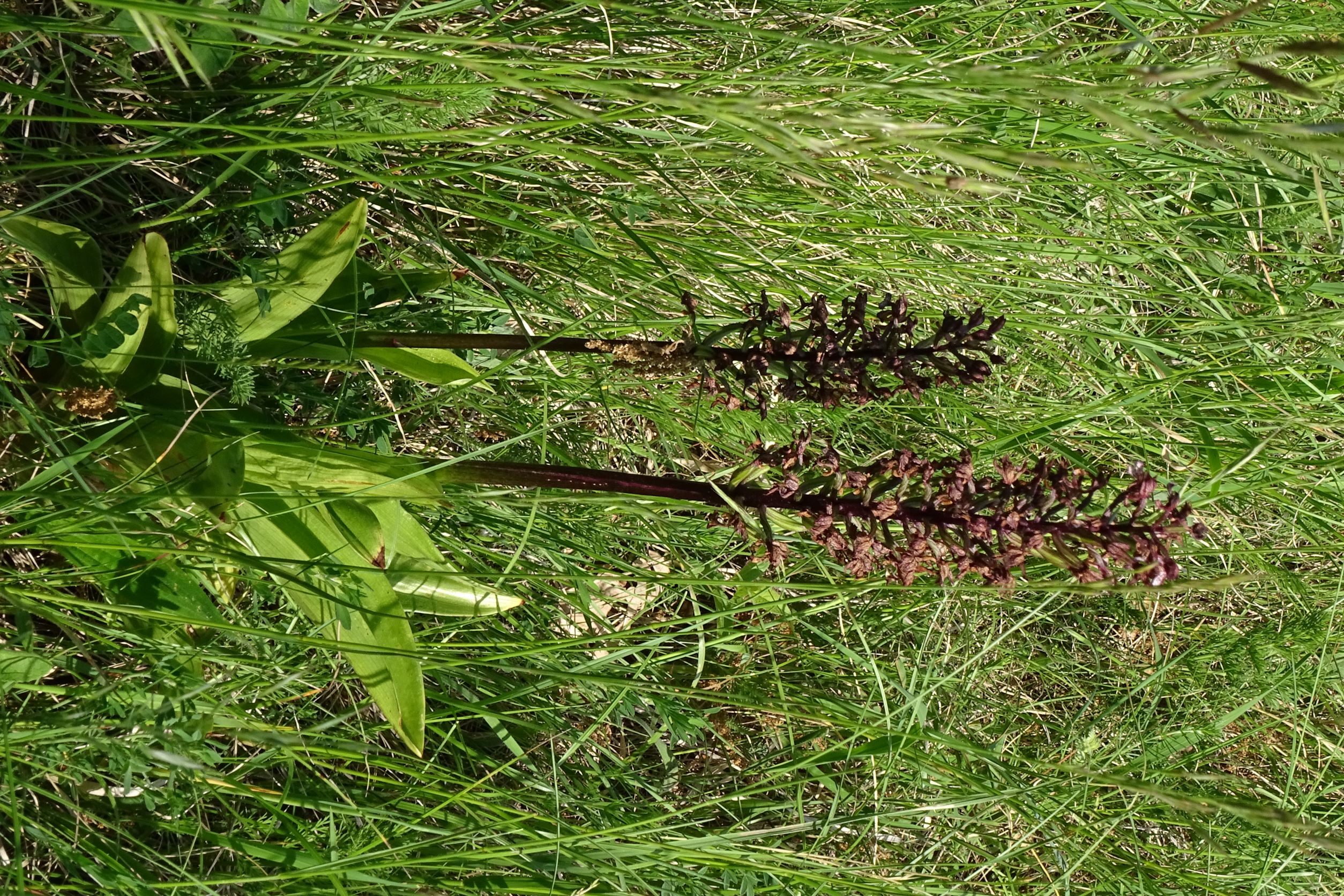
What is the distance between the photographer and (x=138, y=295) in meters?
2.06

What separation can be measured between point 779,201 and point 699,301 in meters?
0.36

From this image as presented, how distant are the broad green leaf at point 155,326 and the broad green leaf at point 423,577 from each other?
55cm

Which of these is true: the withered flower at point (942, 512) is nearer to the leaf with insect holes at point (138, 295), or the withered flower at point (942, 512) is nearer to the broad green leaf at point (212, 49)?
the leaf with insect holes at point (138, 295)

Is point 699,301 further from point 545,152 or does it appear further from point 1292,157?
point 1292,157

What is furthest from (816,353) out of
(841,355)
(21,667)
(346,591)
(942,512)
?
(21,667)

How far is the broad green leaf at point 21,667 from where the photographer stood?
190 cm

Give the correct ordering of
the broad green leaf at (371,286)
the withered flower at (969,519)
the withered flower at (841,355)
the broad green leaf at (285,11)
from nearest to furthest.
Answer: the withered flower at (969,519) < the withered flower at (841,355) < the broad green leaf at (285,11) < the broad green leaf at (371,286)

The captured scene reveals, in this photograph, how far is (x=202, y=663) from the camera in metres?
2.26

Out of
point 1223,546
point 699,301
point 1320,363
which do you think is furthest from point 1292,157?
point 699,301

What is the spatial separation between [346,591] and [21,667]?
64 cm

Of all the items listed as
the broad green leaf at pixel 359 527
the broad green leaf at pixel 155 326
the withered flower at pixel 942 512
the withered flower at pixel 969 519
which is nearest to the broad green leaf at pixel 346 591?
the broad green leaf at pixel 359 527

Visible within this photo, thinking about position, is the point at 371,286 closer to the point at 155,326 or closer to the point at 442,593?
the point at 155,326

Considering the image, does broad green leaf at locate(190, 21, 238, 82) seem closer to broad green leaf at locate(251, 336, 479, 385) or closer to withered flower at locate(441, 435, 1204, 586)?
broad green leaf at locate(251, 336, 479, 385)

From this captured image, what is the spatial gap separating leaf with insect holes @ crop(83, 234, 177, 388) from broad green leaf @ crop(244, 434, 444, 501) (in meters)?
0.30
